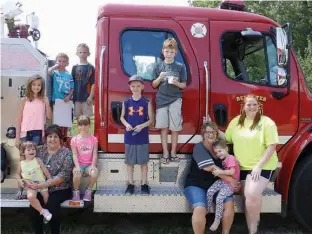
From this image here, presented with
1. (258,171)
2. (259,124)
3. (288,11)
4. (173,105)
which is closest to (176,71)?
(173,105)

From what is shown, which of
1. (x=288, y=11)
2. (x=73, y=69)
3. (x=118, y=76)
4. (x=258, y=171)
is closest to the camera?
(x=258, y=171)

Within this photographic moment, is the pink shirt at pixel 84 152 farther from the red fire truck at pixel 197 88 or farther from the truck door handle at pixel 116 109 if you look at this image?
the truck door handle at pixel 116 109

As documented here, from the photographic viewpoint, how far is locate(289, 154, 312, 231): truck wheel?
426 cm

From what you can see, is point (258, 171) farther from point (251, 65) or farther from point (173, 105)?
point (251, 65)

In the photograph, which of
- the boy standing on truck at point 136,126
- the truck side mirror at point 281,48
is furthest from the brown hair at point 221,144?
the truck side mirror at point 281,48

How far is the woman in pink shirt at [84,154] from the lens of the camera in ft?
13.3

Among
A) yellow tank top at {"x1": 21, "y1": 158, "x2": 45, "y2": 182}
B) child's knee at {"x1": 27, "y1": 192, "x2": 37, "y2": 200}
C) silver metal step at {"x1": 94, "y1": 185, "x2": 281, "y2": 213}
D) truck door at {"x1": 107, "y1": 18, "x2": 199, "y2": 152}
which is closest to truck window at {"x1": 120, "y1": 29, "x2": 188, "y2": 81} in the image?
truck door at {"x1": 107, "y1": 18, "x2": 199, "y2": 152}

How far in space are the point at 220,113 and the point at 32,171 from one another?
209 centimetres

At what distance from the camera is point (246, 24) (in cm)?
445

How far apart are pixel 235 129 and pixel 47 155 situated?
2.01 metres

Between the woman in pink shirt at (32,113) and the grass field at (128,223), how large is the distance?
1123 mm

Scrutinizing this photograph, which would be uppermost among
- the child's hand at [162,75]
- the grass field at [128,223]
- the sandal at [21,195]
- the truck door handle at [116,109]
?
the child's hand at [162,75]

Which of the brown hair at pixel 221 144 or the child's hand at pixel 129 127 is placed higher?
the child's hand at pixel 129 127

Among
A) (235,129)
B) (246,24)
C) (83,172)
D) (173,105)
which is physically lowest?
(83,172)
